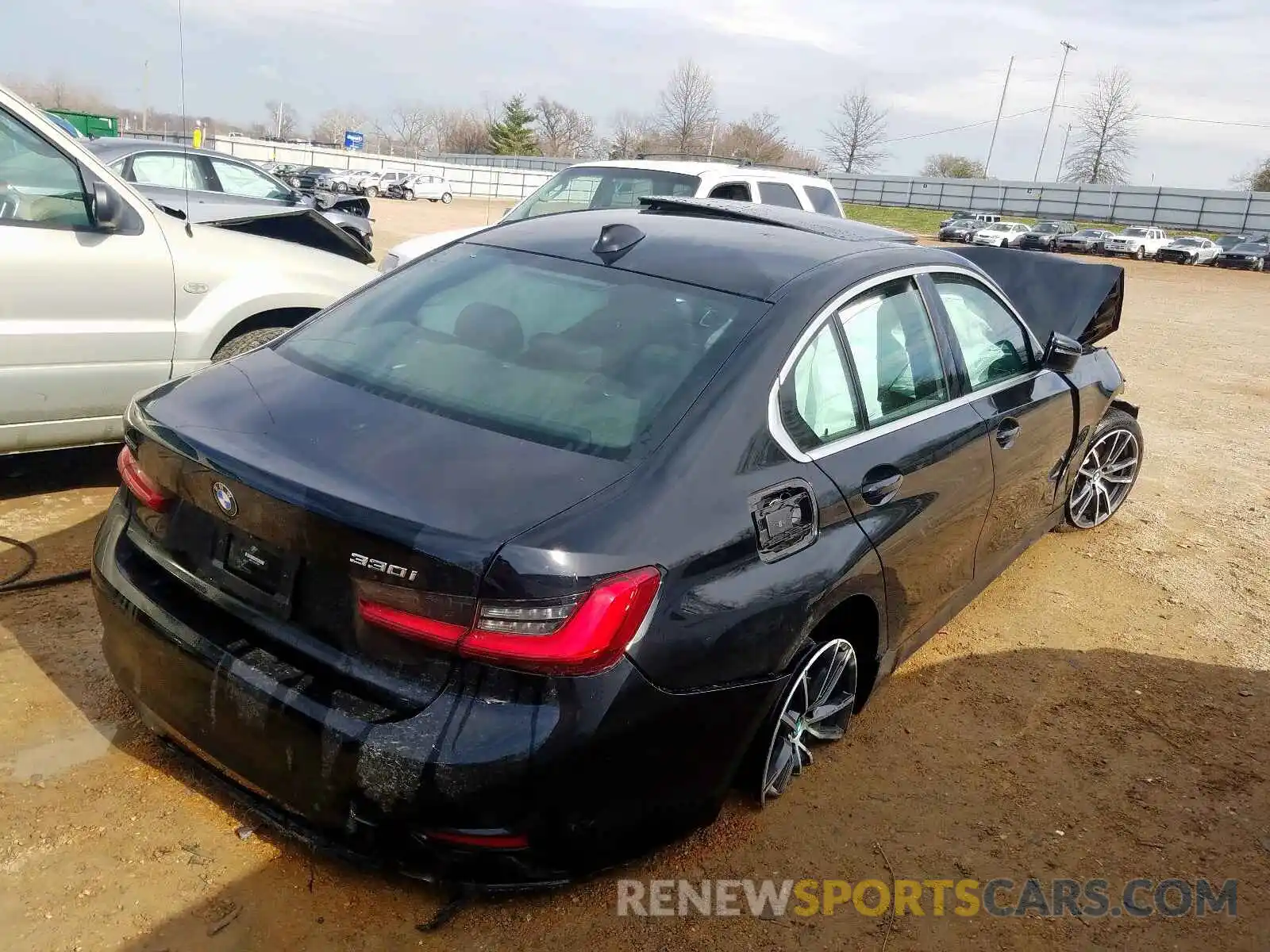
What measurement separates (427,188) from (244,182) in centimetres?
3646

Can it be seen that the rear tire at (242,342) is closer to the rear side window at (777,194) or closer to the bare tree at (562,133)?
the rear side window at (777,194)

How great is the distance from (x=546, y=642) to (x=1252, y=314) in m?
23.1

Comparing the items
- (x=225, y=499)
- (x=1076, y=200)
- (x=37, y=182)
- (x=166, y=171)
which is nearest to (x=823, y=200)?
(x=166, y=171)

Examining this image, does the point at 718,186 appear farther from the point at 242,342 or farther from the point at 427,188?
the point at 427,188

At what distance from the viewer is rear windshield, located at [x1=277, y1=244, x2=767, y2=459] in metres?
2.44

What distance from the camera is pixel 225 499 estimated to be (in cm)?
222

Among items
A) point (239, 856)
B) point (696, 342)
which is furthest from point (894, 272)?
point (239, 856)

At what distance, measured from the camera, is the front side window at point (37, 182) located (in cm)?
409

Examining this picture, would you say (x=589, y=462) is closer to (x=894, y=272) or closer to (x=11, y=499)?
(x=894, y=272)

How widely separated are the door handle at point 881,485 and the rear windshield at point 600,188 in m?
5.88

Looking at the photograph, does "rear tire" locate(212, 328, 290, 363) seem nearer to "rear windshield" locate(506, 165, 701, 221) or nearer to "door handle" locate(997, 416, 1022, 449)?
Answer: "door handle" locate(997, 416, 1022, 449)

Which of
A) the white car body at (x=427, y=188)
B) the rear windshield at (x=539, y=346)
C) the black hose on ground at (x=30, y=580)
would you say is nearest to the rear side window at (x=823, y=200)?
the rear windshield at (x=539, y=346)

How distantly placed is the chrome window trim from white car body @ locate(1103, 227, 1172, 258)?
39.0m

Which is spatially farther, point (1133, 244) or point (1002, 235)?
point (1002, 235)
